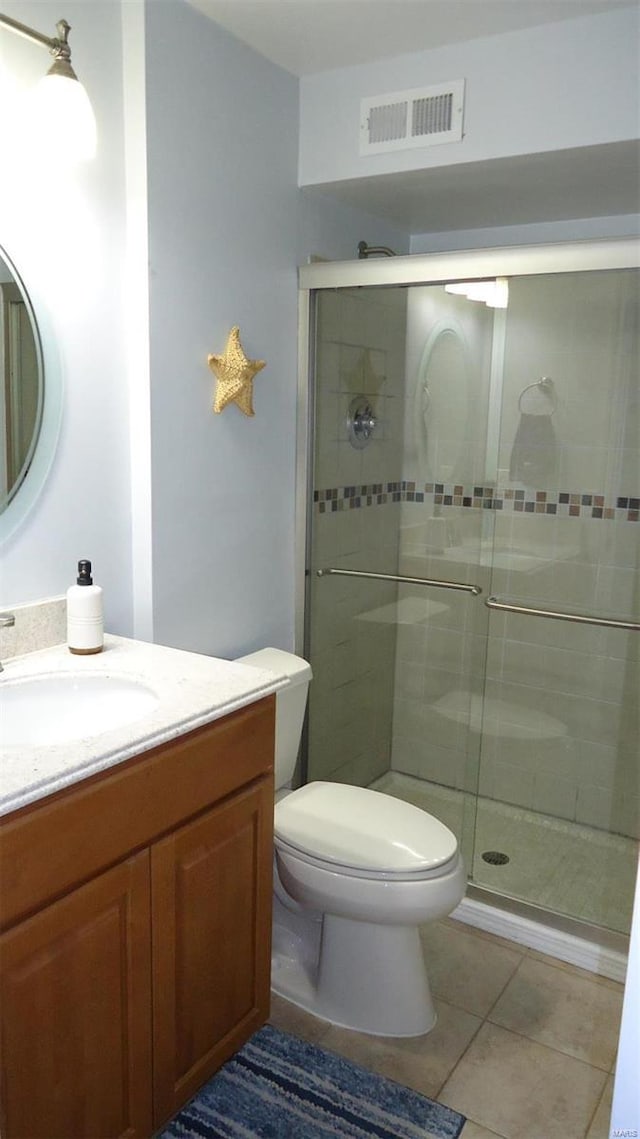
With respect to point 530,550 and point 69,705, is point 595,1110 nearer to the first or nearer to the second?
point 69,705

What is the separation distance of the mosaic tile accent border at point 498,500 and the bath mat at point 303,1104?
1519 millimetres

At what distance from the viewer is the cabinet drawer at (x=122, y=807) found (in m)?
1.20

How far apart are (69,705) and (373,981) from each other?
38.2 inches

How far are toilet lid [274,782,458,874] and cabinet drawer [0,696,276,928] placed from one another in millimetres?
341

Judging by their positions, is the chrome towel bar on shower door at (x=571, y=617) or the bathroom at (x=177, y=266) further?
the chrome towel bar on shower door at (x=571, y=617)

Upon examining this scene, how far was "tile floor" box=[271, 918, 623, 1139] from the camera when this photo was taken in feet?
5.73

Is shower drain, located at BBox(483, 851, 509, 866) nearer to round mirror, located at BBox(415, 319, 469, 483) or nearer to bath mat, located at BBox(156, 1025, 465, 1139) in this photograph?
bath mat, located at BBox(156, 1025, 465, 1139)

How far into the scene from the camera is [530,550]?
275 cm

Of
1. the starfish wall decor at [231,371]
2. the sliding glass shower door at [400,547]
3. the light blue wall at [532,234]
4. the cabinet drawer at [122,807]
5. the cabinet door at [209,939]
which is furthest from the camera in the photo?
the light blue wall at [532,234]

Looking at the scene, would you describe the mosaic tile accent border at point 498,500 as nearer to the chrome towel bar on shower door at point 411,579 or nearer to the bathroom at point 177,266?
the chrome towel bar on shower door at point 411,579

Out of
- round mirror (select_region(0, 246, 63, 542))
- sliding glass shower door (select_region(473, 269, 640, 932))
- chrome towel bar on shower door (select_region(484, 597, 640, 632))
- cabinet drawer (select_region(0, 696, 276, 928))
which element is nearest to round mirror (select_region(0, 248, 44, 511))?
round mirror (select_region(0, 246, 63, 542))

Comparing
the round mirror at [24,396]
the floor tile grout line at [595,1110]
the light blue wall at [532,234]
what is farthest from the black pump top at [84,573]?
the light blue wall at [532,234]

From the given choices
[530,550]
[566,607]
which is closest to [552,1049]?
[566,607]

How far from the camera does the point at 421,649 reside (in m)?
2.91
